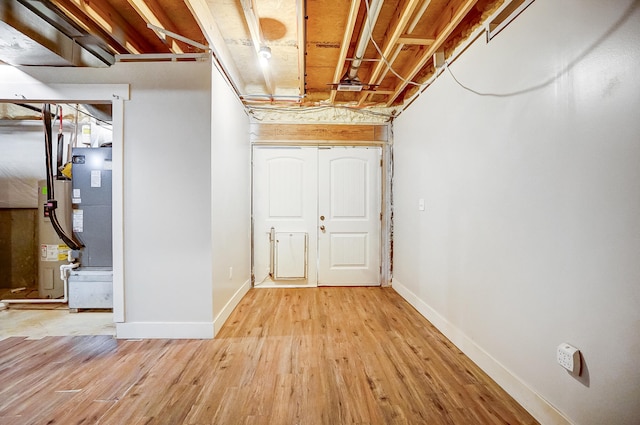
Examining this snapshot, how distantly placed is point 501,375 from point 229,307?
7.76 feet

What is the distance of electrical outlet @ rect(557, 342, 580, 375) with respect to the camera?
1215 millimetres

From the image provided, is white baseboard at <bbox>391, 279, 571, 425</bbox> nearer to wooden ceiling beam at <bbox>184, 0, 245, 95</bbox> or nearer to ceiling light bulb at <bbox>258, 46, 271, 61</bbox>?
ceiling light bulb at <bbox>258, 46, 271, 61</bbox>

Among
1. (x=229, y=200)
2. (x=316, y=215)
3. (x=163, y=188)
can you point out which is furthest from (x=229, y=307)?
(x=316, y=215)

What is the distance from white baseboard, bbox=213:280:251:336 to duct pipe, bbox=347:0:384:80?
2690mm

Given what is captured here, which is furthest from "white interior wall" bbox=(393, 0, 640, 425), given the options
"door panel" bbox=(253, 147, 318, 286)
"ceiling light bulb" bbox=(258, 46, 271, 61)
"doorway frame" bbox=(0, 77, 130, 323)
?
"doorway frame" bbox=(0, 77, 130, 323)

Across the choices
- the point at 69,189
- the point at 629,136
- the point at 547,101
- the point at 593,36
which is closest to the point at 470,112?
the point at 547,101

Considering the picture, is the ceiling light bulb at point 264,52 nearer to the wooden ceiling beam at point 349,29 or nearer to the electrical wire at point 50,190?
the wooden ceiling beam at point 349,29

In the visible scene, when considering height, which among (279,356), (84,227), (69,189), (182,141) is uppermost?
(182,141)

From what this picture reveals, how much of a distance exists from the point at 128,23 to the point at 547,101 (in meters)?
3.20

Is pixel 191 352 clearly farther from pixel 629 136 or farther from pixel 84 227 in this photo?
pixel 629 136

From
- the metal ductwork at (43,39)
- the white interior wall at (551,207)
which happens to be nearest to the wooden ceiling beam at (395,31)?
the white interior wall at (551,207)

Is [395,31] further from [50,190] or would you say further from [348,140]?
[50,190]

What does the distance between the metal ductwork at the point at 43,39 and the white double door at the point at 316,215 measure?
1.99 metres

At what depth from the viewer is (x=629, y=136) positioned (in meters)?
1.04
